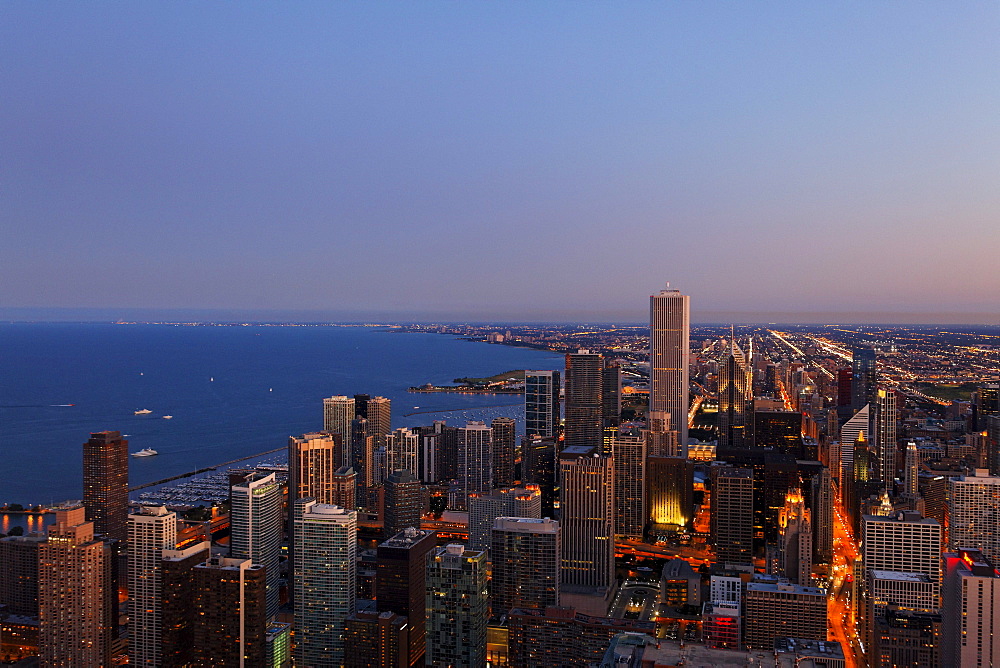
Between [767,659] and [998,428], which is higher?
[998,428]

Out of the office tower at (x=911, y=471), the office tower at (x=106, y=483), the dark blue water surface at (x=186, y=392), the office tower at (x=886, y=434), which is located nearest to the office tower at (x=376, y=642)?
the office tower at (x=106, y=483)

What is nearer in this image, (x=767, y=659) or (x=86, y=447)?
(x=767, y=659)

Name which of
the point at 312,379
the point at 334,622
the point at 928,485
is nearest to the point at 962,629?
the point at 928,485

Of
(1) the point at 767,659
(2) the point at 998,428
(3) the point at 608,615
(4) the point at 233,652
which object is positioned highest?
(2) the point at 998,428

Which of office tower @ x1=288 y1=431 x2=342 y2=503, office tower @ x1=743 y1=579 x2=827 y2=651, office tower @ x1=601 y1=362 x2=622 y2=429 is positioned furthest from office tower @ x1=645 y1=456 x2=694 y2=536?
office tower @ x1=288 y1=431 x2=342 y2=503

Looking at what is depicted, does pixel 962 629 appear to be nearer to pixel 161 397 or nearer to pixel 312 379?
pixel 161 397

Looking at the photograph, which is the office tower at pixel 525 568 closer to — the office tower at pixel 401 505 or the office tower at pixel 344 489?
the office tower at pixel 401 505

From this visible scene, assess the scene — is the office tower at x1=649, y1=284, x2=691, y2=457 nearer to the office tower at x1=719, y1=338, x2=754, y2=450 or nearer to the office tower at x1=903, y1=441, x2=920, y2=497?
the office tower at x1=719, y1=338, x2=754, y2=450
